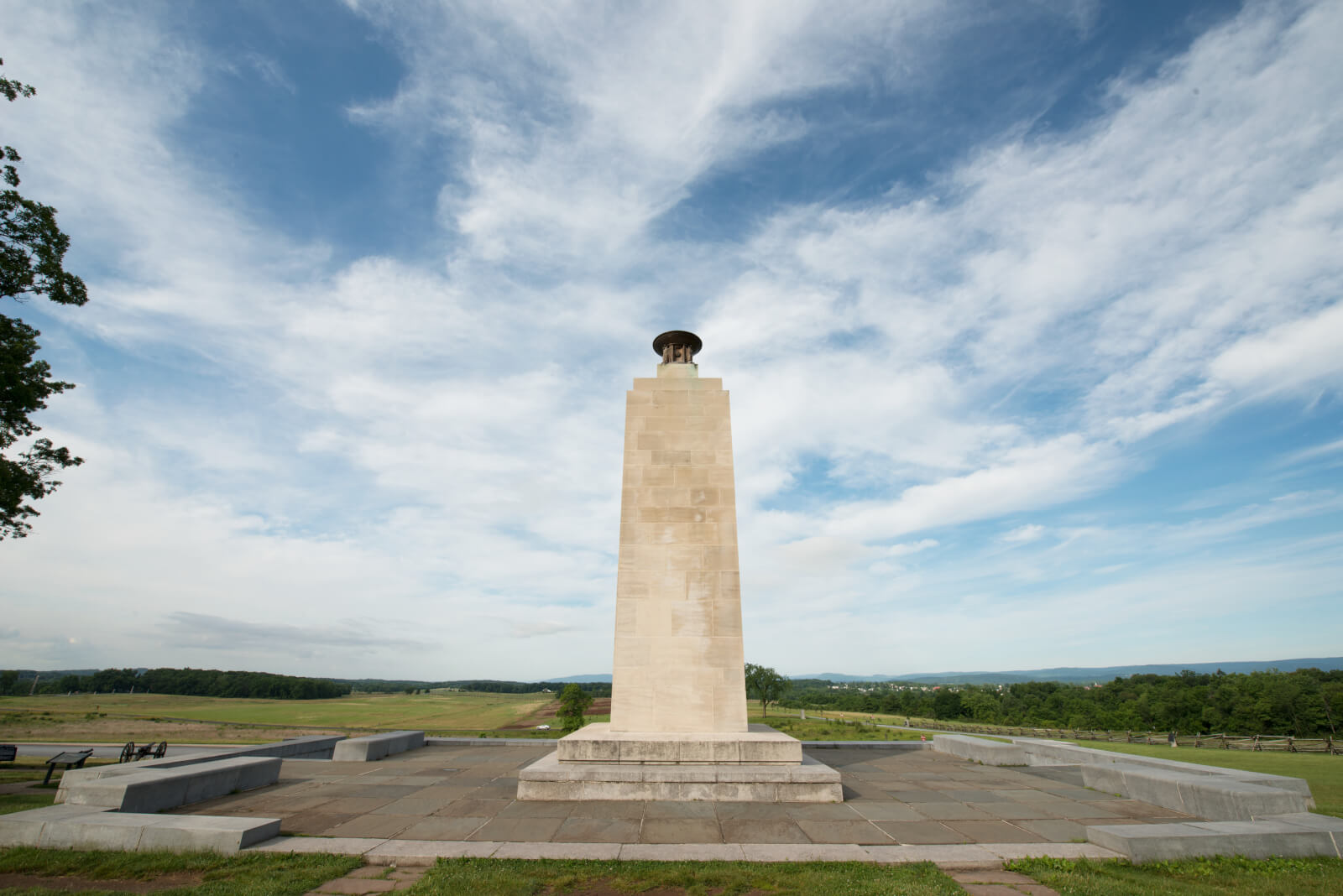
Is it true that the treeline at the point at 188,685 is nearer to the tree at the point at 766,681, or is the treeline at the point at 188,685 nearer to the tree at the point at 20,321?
the tree at the point at 766,681

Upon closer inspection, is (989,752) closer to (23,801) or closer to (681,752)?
(681,752)

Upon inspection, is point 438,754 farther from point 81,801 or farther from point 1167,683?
point 1167,683

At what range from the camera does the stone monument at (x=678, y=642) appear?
450 inches

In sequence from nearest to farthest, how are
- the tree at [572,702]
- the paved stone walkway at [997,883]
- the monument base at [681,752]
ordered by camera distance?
the paved stone walkway at [997,883]
the monument base at [681,752]
the tree at [572,702]

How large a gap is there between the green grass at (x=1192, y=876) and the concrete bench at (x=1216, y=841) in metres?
Result: 0.10

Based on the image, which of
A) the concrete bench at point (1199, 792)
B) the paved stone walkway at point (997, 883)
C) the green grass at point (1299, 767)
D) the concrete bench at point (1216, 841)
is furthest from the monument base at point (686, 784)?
the green grass at point (1299, 767)

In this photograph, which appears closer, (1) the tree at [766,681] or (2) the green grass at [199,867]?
(2) the green grass at [199,867]

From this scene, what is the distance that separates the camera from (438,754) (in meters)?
17.4

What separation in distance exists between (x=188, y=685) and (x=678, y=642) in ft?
539

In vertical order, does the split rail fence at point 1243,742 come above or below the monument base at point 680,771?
below

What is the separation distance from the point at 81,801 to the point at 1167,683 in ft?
410

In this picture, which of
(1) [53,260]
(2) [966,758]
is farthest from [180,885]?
(1) [53,260]

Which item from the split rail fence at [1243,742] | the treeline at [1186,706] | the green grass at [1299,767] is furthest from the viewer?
the treeline at [1186,706]

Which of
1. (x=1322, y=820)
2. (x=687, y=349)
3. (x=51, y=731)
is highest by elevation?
(x=687, y=349)
